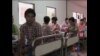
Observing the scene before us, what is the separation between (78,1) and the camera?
20.5 feet

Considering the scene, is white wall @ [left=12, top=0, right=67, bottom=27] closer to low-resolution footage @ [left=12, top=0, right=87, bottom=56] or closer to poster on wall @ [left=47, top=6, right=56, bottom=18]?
low-resolution footage @ [left=12, top=0, right=87, bottom=56]

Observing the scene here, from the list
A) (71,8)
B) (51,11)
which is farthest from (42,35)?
(71,8)

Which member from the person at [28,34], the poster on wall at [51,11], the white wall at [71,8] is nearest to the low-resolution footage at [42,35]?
the person at [28,34]

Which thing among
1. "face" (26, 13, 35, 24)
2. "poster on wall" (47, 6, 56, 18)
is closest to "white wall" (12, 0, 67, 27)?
"poster on wall" (47, 6, 56, 18)

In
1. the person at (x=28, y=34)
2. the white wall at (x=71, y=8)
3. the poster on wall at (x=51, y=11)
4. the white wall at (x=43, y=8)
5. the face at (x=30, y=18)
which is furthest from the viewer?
the white wall at (x=71, y=8)

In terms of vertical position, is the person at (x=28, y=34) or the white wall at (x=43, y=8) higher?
the white wall at (x=43, y=8)

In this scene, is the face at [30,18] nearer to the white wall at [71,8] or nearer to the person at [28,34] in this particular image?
the person at [28,34]

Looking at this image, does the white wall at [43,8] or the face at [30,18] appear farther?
the white wall at [43,8]

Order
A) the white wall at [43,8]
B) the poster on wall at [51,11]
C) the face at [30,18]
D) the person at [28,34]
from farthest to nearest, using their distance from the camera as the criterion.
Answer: the poster on wall at [51,11], the white wall at [43,8], the face at [30,18], the person at [28,34]

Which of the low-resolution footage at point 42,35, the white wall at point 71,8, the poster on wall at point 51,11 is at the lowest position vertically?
the low-resolution footage at point 42,35
